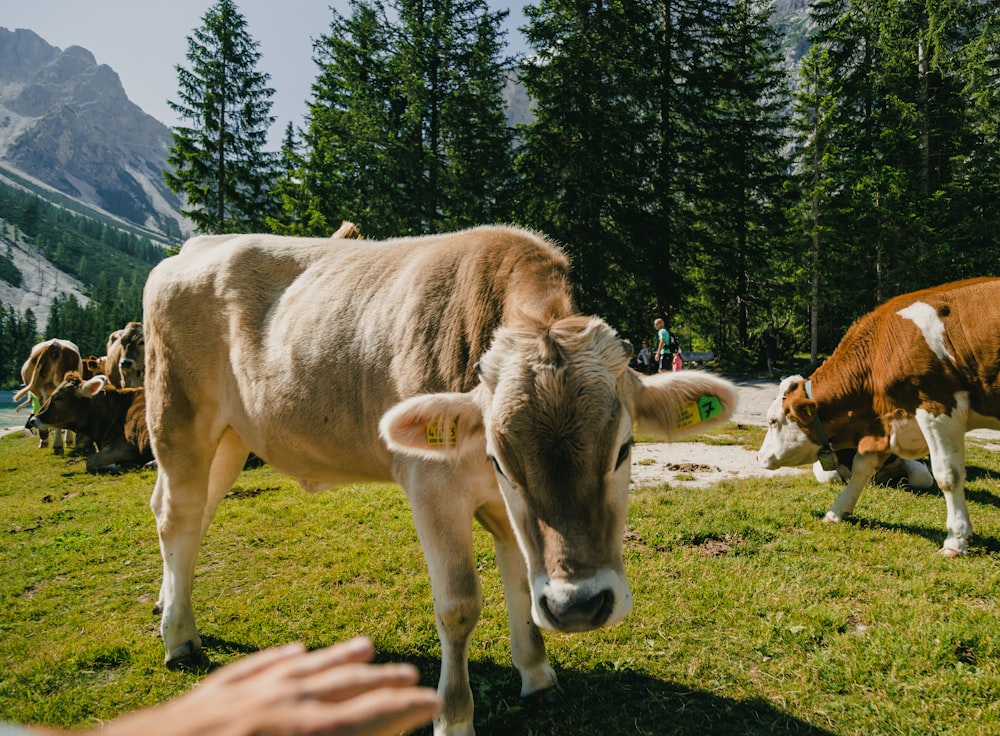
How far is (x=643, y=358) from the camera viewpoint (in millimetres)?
20766

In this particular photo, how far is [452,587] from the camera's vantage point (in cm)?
267

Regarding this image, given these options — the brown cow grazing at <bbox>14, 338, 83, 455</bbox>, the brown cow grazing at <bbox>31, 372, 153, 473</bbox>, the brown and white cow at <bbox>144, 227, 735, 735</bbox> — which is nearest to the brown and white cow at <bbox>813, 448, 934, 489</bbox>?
the brown and white cow at <bbox>144, 227, 735, 735</bbox>

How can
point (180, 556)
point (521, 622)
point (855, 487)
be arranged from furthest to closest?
point (855, 487) < point (180, 556) < point (521, 622)

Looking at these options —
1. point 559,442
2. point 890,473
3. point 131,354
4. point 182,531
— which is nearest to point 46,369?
point 131,354

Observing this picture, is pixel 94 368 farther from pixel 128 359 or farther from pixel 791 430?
pixel 791 430

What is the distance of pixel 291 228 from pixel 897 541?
25.0 meters

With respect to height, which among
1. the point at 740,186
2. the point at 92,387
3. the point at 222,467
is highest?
the point at 740,186

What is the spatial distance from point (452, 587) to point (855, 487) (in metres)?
4.96

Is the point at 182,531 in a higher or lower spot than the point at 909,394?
lower

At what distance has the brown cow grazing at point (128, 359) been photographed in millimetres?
14742

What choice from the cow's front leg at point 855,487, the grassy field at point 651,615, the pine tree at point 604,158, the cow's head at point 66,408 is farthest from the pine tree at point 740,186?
the cow's head at point 66,408

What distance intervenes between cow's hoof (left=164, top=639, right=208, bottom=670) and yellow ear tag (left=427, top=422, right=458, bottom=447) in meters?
2.54

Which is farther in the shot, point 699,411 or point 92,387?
point 92,387

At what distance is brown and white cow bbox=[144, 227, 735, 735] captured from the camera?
83.4 inches
